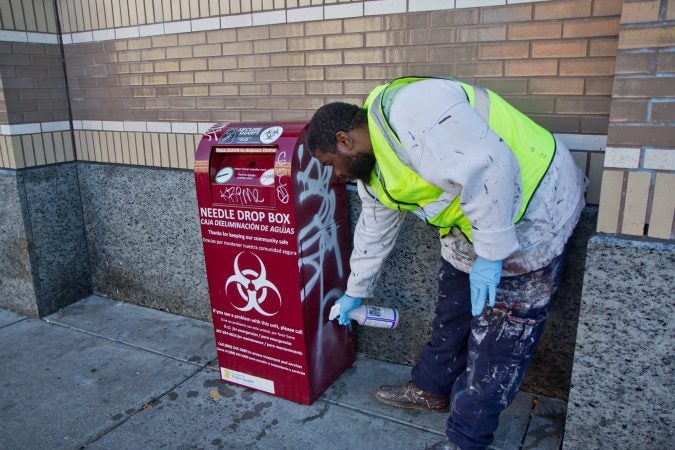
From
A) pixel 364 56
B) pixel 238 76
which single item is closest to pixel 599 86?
pixel 364 56

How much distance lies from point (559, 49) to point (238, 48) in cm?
191

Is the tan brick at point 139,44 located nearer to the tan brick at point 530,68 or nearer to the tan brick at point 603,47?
the tan brick at point 530,68

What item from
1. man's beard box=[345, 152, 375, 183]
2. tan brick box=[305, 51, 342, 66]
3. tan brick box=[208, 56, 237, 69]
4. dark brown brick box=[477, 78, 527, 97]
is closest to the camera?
man's beard box=[345, 152, 375, 183]

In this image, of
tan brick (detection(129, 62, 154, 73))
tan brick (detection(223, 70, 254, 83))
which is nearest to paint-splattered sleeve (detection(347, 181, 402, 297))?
tan brick (detection(223, 70, 254, 83))

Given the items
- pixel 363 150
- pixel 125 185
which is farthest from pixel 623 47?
pixel 125 185

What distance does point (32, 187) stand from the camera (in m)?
4.19

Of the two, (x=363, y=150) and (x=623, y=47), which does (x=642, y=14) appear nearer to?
(x=623, y=47)

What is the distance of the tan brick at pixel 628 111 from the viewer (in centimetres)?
212

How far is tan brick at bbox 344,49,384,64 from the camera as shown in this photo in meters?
3.05

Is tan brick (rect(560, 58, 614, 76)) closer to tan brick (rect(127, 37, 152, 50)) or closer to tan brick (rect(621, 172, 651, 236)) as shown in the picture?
tan brick (rect(621, 172, 651, 236))

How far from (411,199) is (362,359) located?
5.06ft

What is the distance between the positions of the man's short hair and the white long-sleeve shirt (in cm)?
21

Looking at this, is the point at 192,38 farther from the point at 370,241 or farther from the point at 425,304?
the point at 425,304

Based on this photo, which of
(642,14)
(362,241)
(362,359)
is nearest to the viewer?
(642,14)
